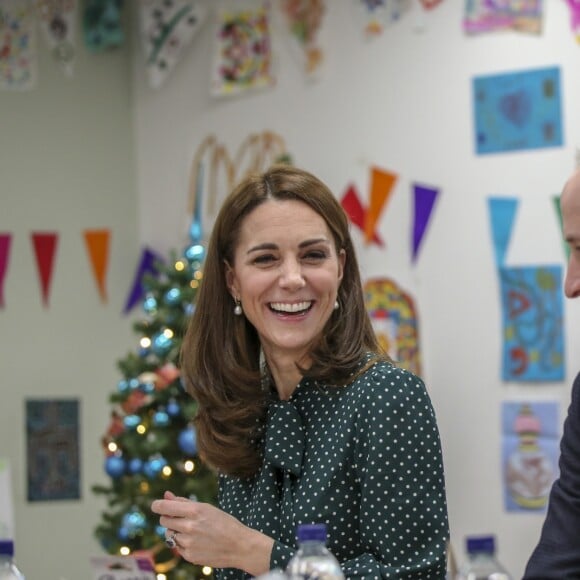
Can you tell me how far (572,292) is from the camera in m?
1.61

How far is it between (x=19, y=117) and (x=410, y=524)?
136 inches

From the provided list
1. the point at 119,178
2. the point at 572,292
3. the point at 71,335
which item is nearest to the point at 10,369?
the point at 71,335

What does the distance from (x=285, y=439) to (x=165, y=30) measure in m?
3.30

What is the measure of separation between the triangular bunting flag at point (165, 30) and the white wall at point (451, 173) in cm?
A: 48

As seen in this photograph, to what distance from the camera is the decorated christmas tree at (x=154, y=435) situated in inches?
157

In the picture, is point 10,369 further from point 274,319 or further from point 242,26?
point 274,319

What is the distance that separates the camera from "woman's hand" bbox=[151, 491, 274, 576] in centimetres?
181

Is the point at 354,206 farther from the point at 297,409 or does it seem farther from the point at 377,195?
the point at 297,409

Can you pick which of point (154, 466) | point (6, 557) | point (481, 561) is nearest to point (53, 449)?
point (154, 466)

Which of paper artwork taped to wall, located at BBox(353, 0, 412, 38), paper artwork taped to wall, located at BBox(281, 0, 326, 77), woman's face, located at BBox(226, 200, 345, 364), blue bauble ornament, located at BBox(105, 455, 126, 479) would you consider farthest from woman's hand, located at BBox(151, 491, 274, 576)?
paper artwork taped to wall, located at BBox(281, 0, 326, 77)

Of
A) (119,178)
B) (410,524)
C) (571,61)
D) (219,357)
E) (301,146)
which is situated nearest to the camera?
(410,524)

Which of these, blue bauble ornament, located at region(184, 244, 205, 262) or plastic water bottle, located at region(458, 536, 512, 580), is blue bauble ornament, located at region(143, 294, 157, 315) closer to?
blue bauble ornament, located at region(184, 244, 205, 262)

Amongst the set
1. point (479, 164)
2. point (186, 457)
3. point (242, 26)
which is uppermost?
point (242, 26)

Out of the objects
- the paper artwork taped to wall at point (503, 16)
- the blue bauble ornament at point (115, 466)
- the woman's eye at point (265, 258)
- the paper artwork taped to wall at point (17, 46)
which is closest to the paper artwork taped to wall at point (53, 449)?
the blue bauble ornament at point (115, 466)
